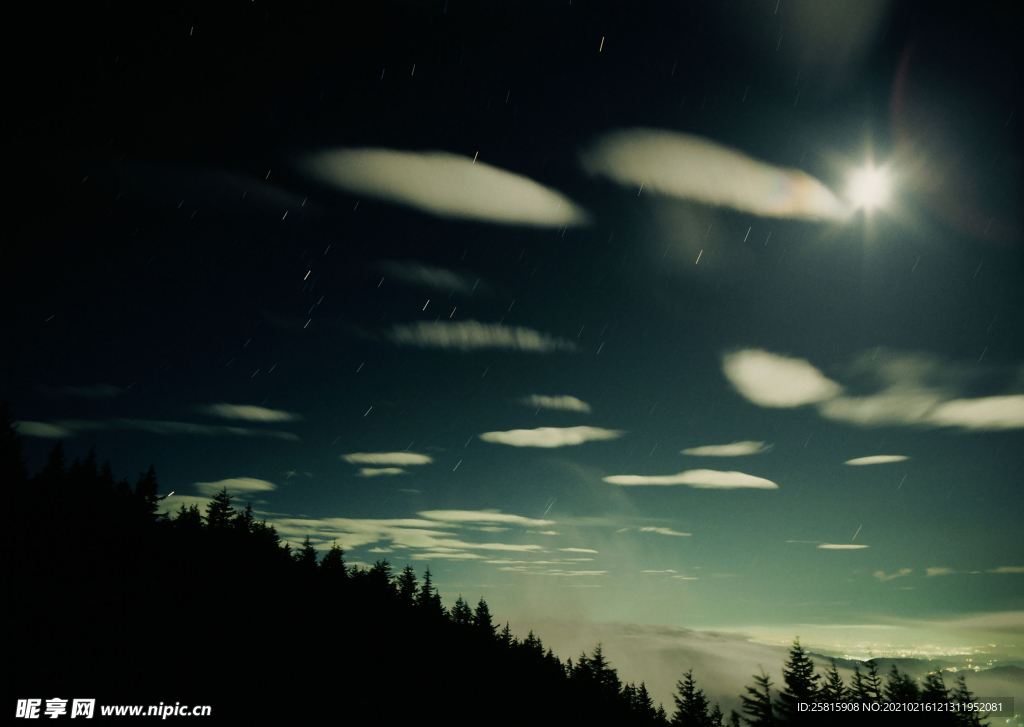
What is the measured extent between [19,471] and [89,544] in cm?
1240

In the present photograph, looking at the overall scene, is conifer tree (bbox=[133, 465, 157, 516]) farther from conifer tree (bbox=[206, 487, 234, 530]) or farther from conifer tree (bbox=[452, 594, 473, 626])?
conifer tree (bbox=[452, 594, 473, 626])

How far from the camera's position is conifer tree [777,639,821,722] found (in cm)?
4234

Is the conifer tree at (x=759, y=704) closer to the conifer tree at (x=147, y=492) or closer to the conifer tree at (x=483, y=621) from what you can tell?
the conifer tree at (x=483, y=621)

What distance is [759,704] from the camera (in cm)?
4544

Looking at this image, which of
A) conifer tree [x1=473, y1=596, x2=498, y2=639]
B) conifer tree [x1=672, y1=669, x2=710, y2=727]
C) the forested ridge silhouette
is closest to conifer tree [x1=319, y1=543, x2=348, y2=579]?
the forested ridge silhouette

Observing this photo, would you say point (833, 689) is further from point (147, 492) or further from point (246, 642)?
point (147, 492)

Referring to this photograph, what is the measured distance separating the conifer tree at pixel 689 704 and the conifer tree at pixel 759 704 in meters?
16.9

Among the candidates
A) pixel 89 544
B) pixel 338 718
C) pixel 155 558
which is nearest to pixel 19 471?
pixel 89 544

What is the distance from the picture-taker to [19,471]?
51.8 m

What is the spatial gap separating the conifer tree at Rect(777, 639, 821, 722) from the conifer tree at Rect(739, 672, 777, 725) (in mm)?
1136

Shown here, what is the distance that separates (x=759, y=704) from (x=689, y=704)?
72.2ft

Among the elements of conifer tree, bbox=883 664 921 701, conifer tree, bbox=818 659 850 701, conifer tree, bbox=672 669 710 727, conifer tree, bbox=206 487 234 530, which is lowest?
conifer tree, bbox=672 669 710 727

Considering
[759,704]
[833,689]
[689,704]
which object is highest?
[833,689]

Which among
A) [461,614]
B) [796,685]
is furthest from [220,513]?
[796,685]
